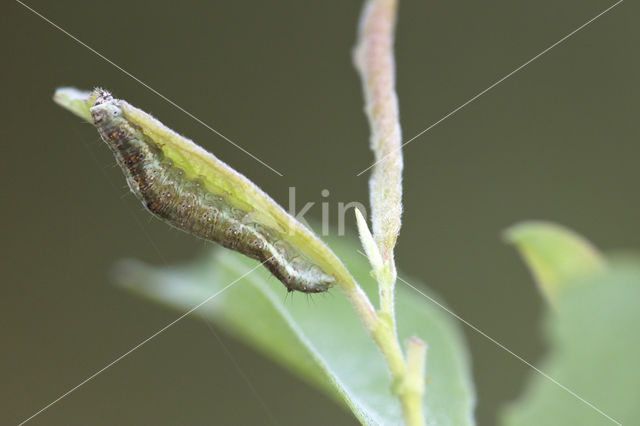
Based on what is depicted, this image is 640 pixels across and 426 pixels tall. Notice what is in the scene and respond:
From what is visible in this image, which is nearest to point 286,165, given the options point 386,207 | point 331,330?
point 331,330

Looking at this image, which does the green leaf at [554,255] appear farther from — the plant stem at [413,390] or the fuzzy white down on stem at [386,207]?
the plant stem at [413,390]

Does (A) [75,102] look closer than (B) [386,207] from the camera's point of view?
No

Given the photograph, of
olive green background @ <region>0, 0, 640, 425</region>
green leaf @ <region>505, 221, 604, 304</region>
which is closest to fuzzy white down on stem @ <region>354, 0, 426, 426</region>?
green leaf @ <region>505, 221, 604, 304</region>

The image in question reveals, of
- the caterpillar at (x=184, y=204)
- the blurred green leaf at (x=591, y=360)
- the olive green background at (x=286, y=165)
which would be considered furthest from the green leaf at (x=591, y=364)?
the olive green background at (x=286, y=165)

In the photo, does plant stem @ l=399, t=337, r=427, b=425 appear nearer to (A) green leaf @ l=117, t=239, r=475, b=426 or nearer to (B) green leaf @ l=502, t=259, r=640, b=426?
(A) green leaf @ l=117, t=239, r=475, b=426

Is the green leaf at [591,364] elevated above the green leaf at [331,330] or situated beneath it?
elevated above

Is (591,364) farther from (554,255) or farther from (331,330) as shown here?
(331,330)
